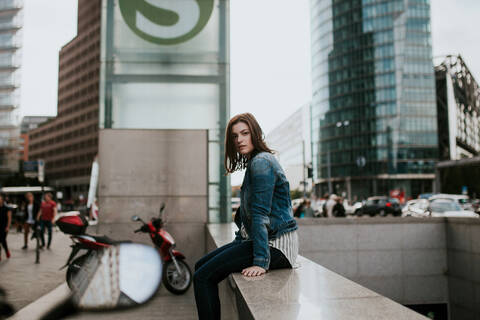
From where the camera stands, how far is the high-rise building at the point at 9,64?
33.9ft

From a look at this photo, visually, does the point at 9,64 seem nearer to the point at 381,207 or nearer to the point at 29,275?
the point at 29,275

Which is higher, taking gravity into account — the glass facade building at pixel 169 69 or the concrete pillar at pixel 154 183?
the glass facade building at pixel 169 69

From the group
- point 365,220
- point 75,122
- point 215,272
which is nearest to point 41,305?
point 215,272

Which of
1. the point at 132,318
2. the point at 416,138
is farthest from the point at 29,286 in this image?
the point at 416,138

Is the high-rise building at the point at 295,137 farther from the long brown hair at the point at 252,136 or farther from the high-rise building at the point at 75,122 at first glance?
the long brown hair at the point at 252,136

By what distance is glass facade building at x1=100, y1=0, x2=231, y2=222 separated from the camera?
9195mm

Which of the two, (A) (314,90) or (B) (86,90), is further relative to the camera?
(A) (314,90)

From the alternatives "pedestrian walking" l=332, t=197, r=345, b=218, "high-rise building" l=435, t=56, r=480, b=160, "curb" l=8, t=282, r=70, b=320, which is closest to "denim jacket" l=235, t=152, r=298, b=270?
"curb" l=8, t=282, r=70, b=320

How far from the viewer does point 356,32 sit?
87688 mm

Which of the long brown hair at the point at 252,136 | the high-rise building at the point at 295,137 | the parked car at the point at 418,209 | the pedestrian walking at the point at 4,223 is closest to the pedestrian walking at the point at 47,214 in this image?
the pedestrian walking at the point at 4,223

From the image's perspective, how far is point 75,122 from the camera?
320ft

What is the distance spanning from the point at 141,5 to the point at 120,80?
1.67 metres

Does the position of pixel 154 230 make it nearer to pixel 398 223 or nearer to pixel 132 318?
pixel 132 318

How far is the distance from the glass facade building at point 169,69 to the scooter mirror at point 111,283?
2.90m
